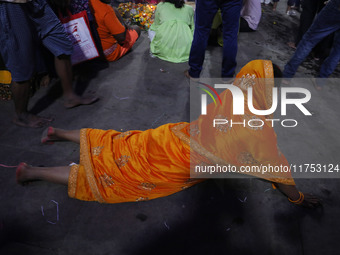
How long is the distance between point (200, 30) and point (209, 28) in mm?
96

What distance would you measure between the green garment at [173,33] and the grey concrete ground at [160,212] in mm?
1154

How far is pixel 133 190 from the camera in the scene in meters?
1.71

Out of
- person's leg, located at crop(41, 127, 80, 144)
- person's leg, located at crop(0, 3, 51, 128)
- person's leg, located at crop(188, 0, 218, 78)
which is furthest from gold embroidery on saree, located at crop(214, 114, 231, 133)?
person's leg, located at crop(0, 3, 51, 128)

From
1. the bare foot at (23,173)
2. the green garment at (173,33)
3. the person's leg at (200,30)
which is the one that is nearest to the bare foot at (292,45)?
the green garment at (173,33)

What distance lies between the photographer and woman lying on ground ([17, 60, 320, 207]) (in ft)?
4.78

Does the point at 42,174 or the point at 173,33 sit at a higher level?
the point at 173,33

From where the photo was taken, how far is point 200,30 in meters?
2.69

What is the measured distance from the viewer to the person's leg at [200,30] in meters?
2.50

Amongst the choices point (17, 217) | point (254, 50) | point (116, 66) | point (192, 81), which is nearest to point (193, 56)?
point (192, 81)

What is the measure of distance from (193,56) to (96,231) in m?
2.07

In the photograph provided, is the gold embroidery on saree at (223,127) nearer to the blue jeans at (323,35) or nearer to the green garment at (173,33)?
the blue jeans at (323,35)

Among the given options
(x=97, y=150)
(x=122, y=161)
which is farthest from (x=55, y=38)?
(x=122, y=161)

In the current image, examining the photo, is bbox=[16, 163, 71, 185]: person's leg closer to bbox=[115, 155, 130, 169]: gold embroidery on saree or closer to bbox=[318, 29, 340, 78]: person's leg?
bbox=[115, 155, 130, 169]: gold embroidery on saree

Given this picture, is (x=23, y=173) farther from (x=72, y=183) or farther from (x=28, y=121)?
(x=28, y=121)
